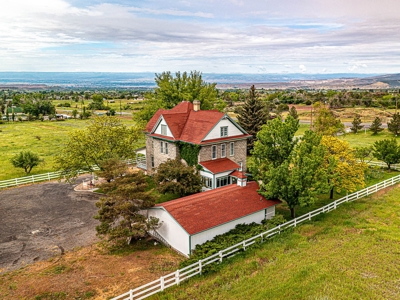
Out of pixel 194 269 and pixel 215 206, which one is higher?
pixel 215 206

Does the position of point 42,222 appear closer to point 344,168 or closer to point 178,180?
point 178,180

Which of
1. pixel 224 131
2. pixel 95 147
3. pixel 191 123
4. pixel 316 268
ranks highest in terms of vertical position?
pixel 191 123

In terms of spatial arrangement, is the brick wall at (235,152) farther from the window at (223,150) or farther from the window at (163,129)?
the window at (163,129)

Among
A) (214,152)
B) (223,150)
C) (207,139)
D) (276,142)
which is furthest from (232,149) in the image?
(276,142)

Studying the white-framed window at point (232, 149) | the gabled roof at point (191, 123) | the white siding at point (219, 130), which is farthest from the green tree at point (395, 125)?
the white-framed window at point (232, 149)

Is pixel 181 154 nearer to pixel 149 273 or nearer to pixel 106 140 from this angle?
pixel 106 140

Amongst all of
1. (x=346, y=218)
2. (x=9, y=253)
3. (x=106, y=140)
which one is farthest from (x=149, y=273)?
(x=106, y=140)

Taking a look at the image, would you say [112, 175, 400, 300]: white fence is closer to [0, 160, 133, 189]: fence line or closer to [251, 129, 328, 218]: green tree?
[251, 129, 328, 218]: green tree

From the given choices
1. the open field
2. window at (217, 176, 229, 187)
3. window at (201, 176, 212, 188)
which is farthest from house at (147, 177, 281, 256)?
the open field
